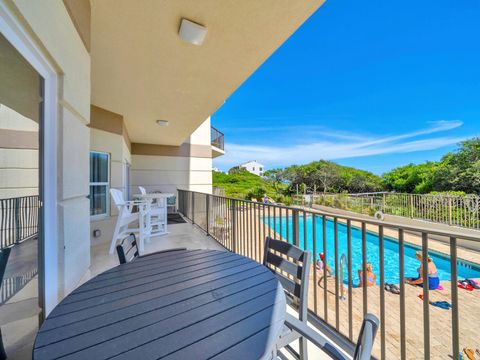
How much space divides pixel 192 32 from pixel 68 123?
1.34 meters

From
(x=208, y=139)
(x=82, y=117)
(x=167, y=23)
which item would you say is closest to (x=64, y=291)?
(x=82, y=117)

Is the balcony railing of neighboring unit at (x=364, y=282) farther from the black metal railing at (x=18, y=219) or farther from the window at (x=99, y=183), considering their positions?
the window at (x=99, y=183)

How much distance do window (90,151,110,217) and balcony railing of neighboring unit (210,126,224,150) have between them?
577cm

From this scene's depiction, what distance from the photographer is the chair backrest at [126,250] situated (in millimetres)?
1421

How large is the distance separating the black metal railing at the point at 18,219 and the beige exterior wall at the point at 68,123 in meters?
0.13

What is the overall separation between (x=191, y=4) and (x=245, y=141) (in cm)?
3115

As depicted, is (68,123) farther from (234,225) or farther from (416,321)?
(416,321)

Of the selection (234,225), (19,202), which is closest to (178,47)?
(19,202)

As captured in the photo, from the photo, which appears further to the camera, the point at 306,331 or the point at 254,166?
the point at 254,166

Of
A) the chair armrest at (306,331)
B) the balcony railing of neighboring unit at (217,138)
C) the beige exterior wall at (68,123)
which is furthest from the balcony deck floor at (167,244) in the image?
the balcony railing of neighboring unit at (217,138)

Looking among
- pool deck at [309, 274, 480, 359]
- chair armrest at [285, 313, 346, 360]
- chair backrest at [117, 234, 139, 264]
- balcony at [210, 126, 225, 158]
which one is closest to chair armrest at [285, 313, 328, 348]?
chair armrest at [285, 313, 346, 360]

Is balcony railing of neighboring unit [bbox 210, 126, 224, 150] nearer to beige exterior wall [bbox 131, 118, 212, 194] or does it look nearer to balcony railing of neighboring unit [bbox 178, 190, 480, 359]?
beige exterior wall [bbox 131, 118, 212, 194]

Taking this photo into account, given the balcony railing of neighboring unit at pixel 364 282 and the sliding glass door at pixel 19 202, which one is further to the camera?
the balcony railing of neighboring unit at pixel 364 282

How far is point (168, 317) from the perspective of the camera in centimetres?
82
